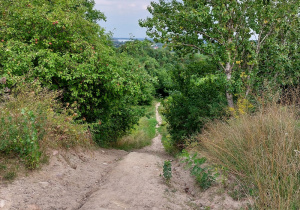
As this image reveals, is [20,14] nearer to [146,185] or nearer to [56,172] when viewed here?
[56,172]

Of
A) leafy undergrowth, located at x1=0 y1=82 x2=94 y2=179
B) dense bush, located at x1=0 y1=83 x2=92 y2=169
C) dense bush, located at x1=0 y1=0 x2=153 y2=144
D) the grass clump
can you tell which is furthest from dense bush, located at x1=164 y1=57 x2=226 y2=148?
leafy undergrowth, located at x1=0 y1=82 x2=94 y2=179

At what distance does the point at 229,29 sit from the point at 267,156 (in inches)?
328

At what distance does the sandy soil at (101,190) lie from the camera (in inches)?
169

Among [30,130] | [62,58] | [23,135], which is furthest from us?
[62,58]

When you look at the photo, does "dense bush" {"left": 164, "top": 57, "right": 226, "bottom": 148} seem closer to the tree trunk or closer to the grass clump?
the tree trunk

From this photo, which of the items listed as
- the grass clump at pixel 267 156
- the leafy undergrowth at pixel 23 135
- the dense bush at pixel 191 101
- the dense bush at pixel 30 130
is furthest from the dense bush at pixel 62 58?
the grass clump at pixel 267 156

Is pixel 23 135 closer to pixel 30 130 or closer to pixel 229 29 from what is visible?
pixel 30 130

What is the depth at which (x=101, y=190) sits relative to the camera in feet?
16.9

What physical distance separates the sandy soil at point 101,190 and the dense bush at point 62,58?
330 cm

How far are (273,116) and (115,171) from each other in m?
3.68

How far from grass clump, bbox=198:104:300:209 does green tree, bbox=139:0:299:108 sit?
5439 millimetres

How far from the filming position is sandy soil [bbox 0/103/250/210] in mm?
4285

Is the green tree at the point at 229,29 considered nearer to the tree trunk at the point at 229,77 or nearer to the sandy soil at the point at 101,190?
the tree trunk at the point at 229,77

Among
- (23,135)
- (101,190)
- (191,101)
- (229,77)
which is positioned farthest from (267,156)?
(191,101)
